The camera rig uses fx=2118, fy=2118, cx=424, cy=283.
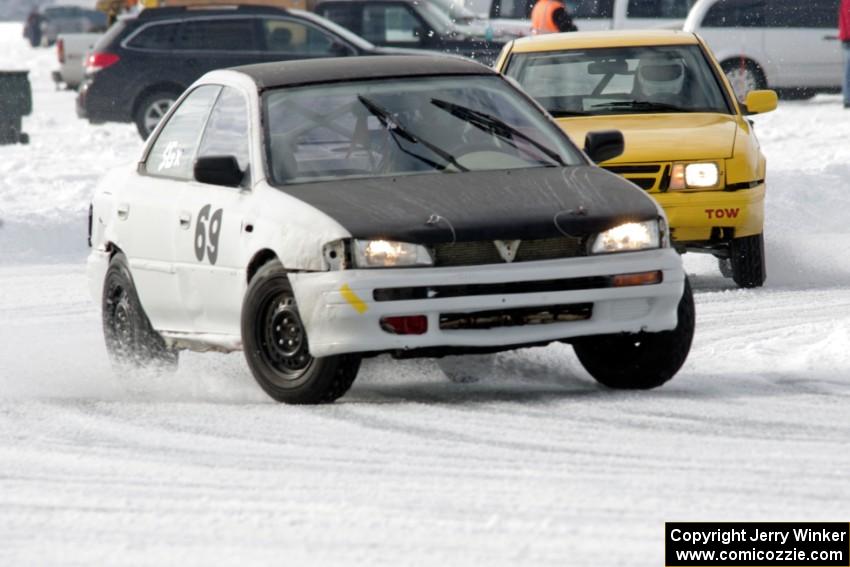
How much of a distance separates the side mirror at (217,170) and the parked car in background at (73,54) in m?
29.6

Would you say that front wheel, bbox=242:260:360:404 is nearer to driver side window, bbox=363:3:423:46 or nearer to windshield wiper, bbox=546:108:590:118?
windshield wiper, bbox=546:108:590:118

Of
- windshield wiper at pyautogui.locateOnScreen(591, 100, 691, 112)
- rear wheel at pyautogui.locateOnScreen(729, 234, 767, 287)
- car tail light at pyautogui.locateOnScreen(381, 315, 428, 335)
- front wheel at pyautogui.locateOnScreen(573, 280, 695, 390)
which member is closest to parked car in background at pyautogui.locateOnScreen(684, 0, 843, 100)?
windshield wiper at pyautogui.locateOnScreen(591, 100, 691, 112)

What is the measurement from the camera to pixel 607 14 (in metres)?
29.9

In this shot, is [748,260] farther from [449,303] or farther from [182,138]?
[449,303]

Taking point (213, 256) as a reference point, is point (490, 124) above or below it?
above

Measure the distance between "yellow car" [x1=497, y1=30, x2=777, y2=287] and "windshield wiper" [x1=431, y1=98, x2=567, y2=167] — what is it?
3349 millimetres

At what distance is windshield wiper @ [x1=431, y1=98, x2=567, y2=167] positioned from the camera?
28.9 ft

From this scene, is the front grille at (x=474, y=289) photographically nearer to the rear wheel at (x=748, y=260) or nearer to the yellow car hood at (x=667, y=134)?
the yellow car hood at (x=667, y=134)

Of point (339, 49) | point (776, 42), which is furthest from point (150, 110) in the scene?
point (776, 42)

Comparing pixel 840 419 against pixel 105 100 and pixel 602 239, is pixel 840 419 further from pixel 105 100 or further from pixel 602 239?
pixel 105 100

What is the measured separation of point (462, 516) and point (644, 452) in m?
1.21

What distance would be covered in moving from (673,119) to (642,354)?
→ 462 centimetres

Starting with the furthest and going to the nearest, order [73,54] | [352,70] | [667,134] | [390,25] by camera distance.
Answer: [73,54] < [390,25] < [667,134] < [352,70]

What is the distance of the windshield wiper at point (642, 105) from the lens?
515 inches
